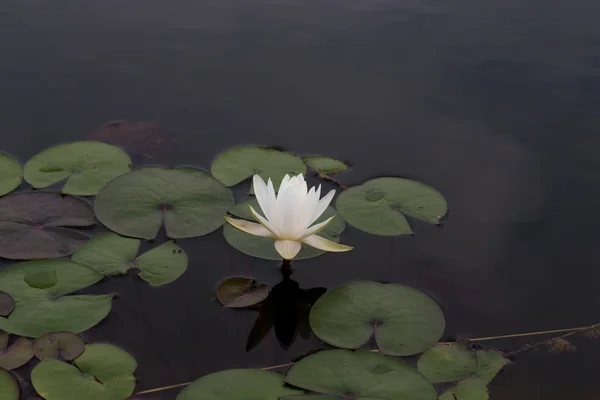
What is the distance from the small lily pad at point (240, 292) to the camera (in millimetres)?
2811

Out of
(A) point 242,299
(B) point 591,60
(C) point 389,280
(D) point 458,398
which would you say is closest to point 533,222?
(C) point 389,280

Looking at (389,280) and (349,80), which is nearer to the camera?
(389,280)

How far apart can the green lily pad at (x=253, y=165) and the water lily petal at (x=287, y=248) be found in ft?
1.97

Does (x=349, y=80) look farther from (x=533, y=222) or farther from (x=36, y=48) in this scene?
(x=36, y=48)

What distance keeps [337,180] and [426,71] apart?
151 cm

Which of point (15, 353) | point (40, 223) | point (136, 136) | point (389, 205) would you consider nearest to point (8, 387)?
point (15, 353)

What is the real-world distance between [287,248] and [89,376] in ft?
3.27

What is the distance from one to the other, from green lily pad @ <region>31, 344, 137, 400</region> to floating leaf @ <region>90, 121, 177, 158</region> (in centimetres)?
150

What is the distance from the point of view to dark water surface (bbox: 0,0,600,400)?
2770 millimetres

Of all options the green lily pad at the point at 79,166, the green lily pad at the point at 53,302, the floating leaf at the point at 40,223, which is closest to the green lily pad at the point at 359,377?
the green lily pad at the point at 53,302

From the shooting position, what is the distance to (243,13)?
5234 millimetres

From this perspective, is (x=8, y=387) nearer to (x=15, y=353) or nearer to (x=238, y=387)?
(x=15, y=353)

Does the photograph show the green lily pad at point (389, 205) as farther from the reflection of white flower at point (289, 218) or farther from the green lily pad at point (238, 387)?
the green lily pad at point (238, 387)

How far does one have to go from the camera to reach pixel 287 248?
113 inches
